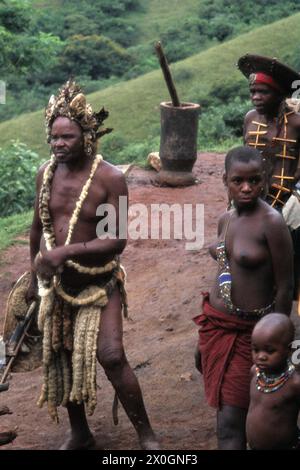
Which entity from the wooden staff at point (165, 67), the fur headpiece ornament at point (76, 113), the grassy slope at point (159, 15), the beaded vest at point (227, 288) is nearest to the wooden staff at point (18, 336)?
the fur headpiece ornament at point (76, 113)

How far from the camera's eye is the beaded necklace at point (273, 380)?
13.6 ft

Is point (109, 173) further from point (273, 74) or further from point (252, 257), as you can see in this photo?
point (273, 74)

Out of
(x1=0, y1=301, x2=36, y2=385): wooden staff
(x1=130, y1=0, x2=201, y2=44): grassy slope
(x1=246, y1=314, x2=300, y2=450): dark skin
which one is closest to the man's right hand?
(x1=0, y1=301, x2=36, y2=385): wooden staff

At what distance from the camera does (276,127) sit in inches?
231

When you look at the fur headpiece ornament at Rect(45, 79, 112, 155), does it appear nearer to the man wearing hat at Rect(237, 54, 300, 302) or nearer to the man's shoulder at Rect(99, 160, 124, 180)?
the man's shoulder at Rect(99, 160, 124, 180)

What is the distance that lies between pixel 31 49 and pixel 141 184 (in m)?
4.29

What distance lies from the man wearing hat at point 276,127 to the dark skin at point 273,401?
1.60m

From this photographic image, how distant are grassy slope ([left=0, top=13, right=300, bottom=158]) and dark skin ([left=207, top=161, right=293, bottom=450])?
18.1 meters

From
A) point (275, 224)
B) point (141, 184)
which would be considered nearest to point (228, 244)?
point (275, 224)

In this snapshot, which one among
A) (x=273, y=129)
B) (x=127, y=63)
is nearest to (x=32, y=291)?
(x=273, y=129)

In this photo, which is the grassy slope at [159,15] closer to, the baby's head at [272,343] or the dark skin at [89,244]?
the dark skin at [89,244]

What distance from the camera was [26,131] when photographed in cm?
2470

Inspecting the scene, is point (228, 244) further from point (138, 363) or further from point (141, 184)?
point (141, 184)

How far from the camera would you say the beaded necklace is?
415 centimetres
